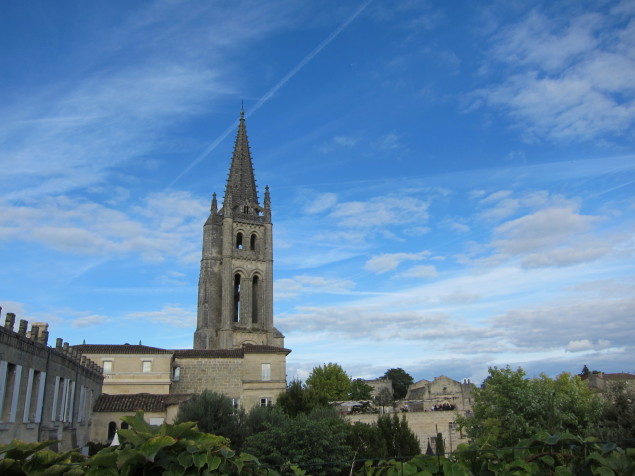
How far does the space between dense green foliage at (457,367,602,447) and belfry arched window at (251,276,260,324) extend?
39844 mm

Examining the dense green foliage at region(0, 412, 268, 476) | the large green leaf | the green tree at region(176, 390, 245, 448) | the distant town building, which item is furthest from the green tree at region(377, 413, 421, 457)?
the distant town building

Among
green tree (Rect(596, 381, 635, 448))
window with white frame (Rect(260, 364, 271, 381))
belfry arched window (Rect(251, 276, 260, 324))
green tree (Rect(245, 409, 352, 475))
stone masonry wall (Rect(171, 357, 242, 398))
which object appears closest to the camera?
green tree (Rect(245, 409, 352, 475))

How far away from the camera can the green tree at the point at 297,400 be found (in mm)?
35125

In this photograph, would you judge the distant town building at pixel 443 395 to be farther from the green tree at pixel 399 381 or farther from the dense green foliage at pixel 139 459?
the dense green foliage at pixel 139 459

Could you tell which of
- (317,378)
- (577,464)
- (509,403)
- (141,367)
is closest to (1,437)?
(577,464)

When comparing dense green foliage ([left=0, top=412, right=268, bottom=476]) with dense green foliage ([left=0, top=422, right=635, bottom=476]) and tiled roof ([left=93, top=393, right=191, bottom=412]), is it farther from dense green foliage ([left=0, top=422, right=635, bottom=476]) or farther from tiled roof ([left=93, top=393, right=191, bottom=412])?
tiled roof ([left=93, top=393, right=191, bottom=412])

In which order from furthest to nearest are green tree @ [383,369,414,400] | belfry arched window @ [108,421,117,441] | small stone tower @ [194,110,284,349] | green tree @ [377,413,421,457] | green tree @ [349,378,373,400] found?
green tree @ [383,369,414,400], green tree @ [349,378,373,400], small stone tower @ [194,110,284,349], belfry arched window @ [108,421,117,441], green tree @ [377,413,421,457]

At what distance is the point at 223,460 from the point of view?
149 inches

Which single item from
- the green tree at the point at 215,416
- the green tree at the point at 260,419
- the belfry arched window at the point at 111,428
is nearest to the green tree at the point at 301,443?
the green tree at the point at 260,419

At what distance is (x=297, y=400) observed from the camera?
36188 millimetres

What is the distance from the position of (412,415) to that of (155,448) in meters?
40.0

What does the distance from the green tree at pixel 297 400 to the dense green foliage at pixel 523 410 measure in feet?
32.6

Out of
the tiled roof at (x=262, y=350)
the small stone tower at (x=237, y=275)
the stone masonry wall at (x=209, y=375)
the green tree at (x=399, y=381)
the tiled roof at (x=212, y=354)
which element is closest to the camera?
the stone masonry wall at (x=209, y=375)

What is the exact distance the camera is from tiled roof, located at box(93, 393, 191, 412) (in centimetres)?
3359
